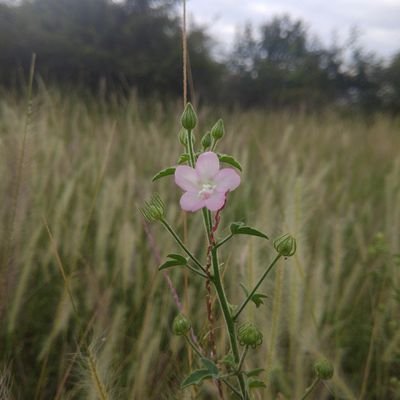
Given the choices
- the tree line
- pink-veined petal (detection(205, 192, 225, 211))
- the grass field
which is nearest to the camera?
pink-veined petal (detection(205, 192, 225, 211))

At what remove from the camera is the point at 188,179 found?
395 millimetres

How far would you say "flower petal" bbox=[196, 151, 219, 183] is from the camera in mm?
396

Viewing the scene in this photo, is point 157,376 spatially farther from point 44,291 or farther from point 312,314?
point 44,291

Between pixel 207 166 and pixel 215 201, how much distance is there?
1.4 inches

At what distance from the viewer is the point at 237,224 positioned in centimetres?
41

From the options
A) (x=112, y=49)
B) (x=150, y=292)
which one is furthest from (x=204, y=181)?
(x=112, y=49)

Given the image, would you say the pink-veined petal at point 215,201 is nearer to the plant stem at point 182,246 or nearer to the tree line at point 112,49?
the plant stem at point 182,246

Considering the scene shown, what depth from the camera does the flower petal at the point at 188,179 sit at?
0.39 metres

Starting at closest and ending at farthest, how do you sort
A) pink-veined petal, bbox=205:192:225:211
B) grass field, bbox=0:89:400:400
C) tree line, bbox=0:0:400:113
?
pink-veined petal, bbox=205:192:225:211, grass field, bbox=0:89:400:400, tree line, bbox=0:0:400:113

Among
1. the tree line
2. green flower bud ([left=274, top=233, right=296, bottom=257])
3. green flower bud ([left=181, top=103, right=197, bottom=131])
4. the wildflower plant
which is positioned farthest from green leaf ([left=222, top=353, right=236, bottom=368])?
the tree line

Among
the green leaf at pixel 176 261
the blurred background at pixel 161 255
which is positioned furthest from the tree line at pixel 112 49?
the green leaf at pixel 176 261

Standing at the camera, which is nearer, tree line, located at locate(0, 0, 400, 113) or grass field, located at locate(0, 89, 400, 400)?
grass field, located at locate(0, 89, 400, 400)

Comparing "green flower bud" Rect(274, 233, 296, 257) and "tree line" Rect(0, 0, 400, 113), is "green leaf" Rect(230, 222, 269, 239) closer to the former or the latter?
"green flower bud" Rect(274, 233, 296, 257)

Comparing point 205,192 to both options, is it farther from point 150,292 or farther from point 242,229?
point 150,292
